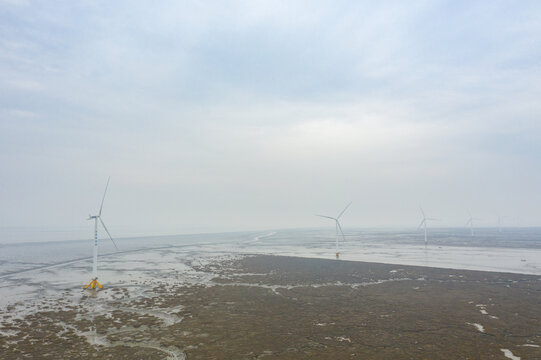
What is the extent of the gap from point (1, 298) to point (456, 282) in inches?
1843

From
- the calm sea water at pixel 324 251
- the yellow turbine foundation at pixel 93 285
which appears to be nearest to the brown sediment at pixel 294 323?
the yellow turbine foundation at pixel 93 285

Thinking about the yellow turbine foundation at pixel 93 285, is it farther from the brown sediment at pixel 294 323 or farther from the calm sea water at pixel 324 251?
the calm sea water at pixel 324 251

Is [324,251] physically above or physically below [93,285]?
below

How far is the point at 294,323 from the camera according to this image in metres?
22.3

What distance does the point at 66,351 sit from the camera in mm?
17031

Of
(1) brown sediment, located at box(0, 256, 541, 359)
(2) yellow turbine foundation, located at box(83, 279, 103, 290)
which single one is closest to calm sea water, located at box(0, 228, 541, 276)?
(2) yellow turbine foundation, located at box(83, 279, 103, 290)

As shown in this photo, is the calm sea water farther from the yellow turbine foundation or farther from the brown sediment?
the brown sediment

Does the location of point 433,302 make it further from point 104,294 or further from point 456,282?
point 104,294

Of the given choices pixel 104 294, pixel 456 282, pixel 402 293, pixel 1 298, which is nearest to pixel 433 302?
pixel 402 293

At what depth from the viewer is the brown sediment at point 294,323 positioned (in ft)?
56.1

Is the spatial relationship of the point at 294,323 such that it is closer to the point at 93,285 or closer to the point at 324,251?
the point at 93,285

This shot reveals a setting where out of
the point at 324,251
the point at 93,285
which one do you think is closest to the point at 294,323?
the point at 93,285

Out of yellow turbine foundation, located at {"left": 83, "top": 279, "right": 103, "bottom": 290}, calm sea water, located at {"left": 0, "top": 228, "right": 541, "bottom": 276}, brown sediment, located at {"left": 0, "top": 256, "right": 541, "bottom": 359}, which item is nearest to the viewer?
brown sediment, located at {"left": 0, "top": 256, "right": 541, "bottom": 359}

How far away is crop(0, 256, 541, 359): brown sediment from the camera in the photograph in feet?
56.1
